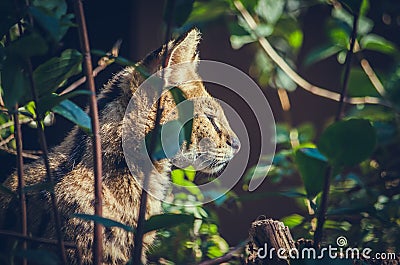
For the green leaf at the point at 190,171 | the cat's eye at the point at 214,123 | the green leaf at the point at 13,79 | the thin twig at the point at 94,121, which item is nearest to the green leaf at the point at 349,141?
the thin twig at the point at 94,121

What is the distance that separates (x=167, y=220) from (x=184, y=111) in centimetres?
24

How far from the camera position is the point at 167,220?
1.09m

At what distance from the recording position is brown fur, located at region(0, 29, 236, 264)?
1618 mm

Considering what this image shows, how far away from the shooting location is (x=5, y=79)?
3.44ft

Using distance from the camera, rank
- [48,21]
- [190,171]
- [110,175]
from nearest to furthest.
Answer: [48,21] < [110,175] < [190,171]

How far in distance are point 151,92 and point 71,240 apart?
1.59 ft

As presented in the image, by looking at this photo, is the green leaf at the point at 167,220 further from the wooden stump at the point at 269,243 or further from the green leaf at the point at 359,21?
the green leaf at the point at 359,21

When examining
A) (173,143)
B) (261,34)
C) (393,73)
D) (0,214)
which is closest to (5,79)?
(173,143)

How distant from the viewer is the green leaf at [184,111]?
3.84 feet

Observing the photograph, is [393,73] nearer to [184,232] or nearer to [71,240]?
[184,232]

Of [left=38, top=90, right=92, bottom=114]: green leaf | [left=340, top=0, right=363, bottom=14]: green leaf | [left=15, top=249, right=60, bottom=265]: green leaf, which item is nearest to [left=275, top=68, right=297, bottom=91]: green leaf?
[left=340, top=0, right=363, bottom=14]: green leaf

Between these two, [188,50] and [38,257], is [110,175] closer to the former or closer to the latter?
[188,50]

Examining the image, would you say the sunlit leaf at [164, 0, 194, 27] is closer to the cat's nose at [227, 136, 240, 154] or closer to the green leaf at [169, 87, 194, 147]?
the green leaf at [169, 87, 194, 147]

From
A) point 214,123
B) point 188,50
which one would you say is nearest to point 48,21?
point 188,50
